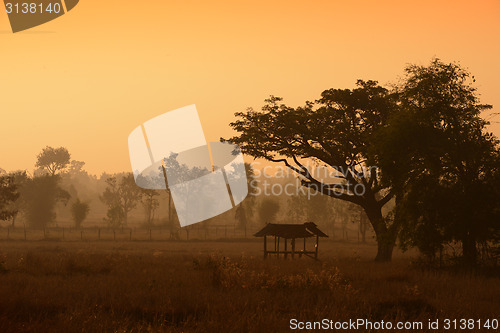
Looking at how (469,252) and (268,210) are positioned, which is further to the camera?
(268,210)

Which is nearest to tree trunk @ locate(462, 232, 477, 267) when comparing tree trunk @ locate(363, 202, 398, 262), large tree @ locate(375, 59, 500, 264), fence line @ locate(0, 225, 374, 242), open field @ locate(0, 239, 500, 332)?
large tree @ locate(375, 59, 500, 264)

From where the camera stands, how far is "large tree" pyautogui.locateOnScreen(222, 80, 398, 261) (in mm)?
34688

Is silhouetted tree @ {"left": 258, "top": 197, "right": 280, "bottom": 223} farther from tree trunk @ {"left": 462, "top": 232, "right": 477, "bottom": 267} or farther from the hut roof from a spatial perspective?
tree trunk @ {"left": 462, "top": 232, "right": 477, "bottom": 267}

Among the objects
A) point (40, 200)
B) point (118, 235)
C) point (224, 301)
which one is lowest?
point (118, 235)

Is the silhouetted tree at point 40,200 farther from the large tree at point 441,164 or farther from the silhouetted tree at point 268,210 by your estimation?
the large tree at point 441,164

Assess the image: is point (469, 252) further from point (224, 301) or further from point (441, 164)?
point (224, 301)

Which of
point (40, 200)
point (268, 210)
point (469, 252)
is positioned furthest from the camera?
point (268, 210)

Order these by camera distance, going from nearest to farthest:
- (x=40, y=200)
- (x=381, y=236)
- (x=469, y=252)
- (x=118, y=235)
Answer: (x=469, y=252) → (x=381, y=236) → (x=118, y=235) → (x=40, y=200)

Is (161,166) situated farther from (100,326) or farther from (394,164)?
(100,326)

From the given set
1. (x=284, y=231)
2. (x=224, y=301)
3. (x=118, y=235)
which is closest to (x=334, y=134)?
(x=284, y=231)

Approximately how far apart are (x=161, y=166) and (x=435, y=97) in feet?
249

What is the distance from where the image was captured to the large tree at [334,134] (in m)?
34.7

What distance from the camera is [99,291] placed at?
44.7ft

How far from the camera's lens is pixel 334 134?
1367 inches
